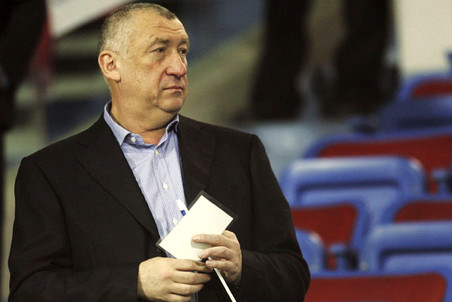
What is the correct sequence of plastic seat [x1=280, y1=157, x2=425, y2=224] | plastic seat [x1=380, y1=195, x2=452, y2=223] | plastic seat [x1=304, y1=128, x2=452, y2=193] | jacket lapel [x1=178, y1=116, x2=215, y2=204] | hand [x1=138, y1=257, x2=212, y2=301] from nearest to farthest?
1. hand [x1=138, y1=257, x2=212, y2=301]
2. jacket lapel [x1=178, y1=116, x2=215, y2=204]
3. plastic seat [x1=380, y1=195, x2=452, y2=223]
4. plastic seat [x1=280, y1=157, x2=425, y2=224]
5. plastic seat [x1=304, y1=128, x2=452, y2=193]

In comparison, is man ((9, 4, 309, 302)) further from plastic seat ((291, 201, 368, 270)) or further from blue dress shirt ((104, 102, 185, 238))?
plastic seat ((291, 201, 368, 270))

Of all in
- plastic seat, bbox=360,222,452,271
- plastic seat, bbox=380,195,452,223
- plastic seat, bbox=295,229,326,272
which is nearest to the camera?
plastic seat, bbox=360,222,452,271

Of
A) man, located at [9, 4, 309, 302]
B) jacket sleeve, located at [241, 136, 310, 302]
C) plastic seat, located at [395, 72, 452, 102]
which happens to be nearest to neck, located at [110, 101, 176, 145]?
man, located at [9, 4, 309, 302]

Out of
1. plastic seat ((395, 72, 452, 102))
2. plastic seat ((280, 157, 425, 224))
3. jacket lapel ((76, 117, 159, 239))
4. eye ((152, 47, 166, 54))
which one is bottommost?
jacket lapel ((76, 117, 159, 239))

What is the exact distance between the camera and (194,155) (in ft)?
4.06

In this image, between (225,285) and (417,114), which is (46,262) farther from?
(417,114)

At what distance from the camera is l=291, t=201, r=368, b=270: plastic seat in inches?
90.0

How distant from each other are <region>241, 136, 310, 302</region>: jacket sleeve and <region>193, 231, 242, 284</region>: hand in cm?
2

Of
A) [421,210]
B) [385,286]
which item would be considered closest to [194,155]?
[385,286]

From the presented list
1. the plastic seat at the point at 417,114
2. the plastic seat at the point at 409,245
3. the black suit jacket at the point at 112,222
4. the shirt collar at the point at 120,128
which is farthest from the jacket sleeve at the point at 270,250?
the plastic seat at the point at 417,114

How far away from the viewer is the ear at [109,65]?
1.23 m

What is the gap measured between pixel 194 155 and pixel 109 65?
Answer: 151 millimetres

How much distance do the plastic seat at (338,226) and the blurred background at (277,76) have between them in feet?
1.78

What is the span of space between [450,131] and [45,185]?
1829mm
